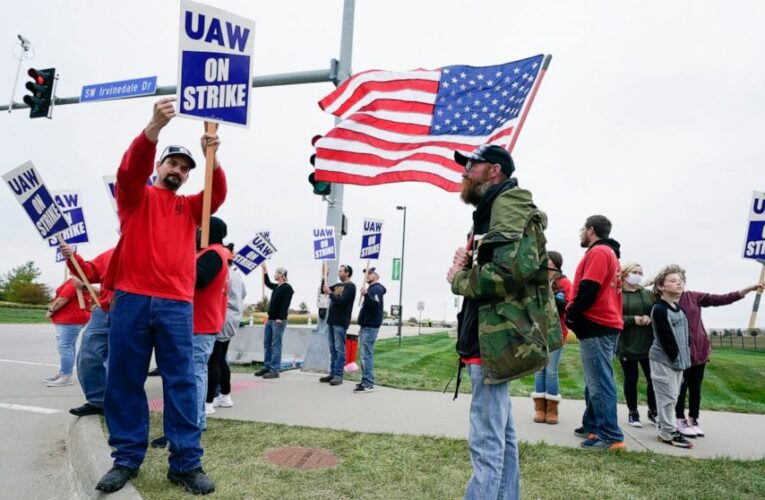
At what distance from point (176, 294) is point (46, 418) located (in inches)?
139

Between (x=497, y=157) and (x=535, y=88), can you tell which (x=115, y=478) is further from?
(x=535, y=88)

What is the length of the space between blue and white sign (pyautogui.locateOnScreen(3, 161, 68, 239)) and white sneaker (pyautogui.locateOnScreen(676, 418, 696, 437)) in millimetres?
7152

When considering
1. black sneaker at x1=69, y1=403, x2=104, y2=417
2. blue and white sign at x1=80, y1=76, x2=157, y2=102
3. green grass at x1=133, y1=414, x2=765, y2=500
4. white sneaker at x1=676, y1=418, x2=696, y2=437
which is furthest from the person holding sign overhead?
blue and white sign at x1=80, y1=76, x2=157, y2=102

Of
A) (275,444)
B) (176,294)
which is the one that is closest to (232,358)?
(275,444)

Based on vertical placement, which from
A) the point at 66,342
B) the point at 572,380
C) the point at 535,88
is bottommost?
the point at 572,380

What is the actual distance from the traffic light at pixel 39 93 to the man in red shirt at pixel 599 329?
1407 cm

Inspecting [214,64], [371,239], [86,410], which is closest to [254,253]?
[371,239]

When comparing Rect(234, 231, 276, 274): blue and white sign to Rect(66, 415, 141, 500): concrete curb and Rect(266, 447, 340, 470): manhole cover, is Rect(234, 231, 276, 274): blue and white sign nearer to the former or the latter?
Rect(66, 415, 141, 500): concrete curb

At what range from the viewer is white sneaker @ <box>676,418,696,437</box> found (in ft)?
18.0

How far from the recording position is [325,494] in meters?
3.40

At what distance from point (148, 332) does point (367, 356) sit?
490 centimetres

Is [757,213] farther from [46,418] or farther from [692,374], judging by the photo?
[46,418]

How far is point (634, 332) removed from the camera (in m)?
6.31

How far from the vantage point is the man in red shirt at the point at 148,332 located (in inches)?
135
